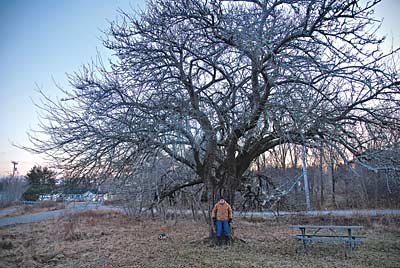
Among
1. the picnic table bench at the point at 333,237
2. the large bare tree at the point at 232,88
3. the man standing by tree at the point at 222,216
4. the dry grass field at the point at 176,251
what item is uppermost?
the large bare tree at the point at 232,88

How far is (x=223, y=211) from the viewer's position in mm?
8539

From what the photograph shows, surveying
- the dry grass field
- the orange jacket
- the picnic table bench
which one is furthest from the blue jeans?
the picnic table bench

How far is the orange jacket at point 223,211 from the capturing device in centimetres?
852

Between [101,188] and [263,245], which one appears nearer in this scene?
[101,188]

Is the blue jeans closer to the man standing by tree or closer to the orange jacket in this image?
the man standing by tree

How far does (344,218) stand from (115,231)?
10694mm

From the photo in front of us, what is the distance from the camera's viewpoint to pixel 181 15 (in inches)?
285

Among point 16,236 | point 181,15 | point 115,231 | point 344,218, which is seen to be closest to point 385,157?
point 181,15

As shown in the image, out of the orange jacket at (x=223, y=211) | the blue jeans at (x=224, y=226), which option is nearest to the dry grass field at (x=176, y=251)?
the blue jeans at (x=224, y=226)

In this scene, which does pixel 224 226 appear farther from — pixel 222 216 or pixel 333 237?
pixel 333 237

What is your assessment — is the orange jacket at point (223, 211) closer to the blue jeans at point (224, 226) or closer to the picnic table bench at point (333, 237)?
the blue jeans at point (224, 226)

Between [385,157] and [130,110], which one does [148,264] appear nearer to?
[130,110]

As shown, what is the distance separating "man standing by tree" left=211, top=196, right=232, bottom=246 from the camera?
28.0 feet

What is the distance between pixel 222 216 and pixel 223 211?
14cm
